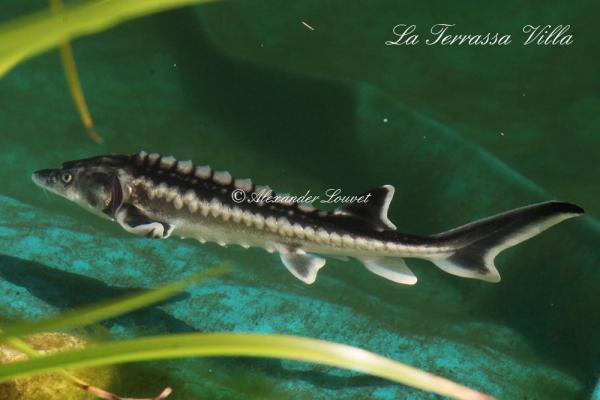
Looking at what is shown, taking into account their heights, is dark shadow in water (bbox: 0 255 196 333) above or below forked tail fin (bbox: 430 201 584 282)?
below

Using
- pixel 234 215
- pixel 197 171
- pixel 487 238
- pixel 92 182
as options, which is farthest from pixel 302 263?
pixel 92 182

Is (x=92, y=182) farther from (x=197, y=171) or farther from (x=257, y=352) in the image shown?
(x=257, y=352)

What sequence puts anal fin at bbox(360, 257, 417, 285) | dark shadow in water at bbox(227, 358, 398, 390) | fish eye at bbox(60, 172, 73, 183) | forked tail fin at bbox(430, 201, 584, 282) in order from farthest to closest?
fish eye at bbox(60, 172, 73, 183)
anal fin at bbox(360, 257, 417, 285)
dark shadow in water at bbox(227, 358, 398, 390)
forked tail fin at bbox(430, 201, 584, 282)

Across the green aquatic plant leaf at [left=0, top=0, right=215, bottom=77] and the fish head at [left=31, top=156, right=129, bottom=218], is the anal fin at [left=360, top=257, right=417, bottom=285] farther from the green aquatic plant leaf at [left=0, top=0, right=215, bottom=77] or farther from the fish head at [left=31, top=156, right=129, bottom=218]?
the green aquatic plant leaf at [left=0, top=0, right=215, bottom=77]

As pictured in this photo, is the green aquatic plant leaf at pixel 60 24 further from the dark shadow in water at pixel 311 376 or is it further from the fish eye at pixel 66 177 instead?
the fish eye at pixel 66 177

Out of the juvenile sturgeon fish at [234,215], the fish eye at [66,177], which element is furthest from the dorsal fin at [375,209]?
the fish eye at [66,177]

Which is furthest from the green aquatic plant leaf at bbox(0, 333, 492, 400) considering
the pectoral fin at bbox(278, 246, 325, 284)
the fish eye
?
the fish eye
